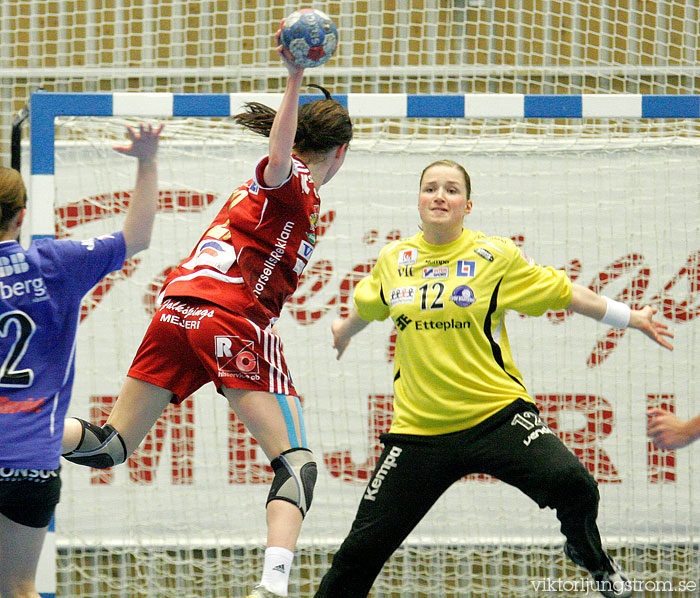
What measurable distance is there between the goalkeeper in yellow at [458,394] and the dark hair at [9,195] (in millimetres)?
1564

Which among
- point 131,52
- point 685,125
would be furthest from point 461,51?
point 131,52

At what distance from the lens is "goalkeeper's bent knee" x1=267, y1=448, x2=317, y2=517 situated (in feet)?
8.93

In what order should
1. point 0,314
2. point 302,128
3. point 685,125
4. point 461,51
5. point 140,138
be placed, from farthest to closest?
point 461,51, point 685,125, point 302,128, point 140,138, point 0,314

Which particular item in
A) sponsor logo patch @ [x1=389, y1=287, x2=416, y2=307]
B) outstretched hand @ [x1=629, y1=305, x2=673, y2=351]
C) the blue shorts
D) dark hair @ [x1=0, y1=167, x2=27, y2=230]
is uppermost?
dark hair @ [x1=0, y1=167, x2=27, y2=230]

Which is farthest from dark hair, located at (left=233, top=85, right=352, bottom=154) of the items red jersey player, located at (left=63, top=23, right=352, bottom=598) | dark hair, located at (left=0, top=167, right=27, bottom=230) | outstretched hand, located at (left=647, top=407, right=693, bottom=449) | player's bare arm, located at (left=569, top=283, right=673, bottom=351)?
outstretched hand, located at (left=647, top=407, right=693, bottom=449)

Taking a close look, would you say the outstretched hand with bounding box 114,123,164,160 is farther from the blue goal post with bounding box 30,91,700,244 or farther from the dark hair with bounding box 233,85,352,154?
the blue goal post with bounding box 30,91,700,244

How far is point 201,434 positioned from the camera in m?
4.93

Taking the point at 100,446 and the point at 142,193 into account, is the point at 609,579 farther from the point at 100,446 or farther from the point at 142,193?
the point at 142,193

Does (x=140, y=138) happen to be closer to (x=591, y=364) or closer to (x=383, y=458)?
(x=383, y=458)

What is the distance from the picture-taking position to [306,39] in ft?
8.73

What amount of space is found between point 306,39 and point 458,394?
1.49 meters

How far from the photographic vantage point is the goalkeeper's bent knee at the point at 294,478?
2723 mm

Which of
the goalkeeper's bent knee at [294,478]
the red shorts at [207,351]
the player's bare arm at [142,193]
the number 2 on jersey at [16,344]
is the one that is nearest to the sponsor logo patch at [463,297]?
the red shorts at [207,351]

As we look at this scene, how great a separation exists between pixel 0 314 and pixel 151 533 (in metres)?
2.68
